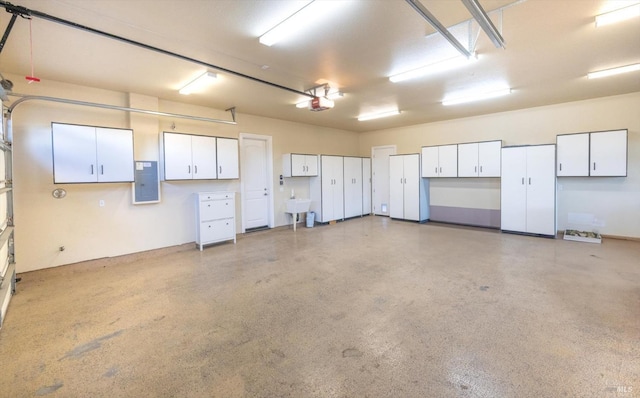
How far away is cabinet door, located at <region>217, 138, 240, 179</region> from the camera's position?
5.89m

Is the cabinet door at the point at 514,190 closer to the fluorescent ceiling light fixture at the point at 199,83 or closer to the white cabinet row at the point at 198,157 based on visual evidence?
the white cabinet row at the point at 198,157

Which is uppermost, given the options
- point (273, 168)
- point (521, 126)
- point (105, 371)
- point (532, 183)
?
point (521, 126)

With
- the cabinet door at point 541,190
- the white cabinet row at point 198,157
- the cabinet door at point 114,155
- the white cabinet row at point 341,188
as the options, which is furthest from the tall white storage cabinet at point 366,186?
the cabinet door at point 114,155

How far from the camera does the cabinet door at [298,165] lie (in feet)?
24.1

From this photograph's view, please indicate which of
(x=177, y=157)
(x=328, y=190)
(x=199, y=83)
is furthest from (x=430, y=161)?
(x=177, y=157)

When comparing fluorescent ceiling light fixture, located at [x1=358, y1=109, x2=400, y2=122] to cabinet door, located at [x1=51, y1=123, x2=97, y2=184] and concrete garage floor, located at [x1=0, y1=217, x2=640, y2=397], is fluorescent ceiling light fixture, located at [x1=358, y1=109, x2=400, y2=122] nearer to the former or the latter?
concrete garage floor, located at [x1=0, y1=217, x2=640, y2=397]

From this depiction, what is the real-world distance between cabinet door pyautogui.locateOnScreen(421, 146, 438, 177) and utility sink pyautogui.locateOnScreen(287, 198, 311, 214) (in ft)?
11.0

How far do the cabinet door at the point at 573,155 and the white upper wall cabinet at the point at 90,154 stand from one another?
8174 mm

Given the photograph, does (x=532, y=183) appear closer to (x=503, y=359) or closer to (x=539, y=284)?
(x=539, y=284)

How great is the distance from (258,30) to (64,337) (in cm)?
347

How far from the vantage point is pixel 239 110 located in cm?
638

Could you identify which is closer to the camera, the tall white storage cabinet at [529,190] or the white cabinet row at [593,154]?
the white cabinet row at [593,154]

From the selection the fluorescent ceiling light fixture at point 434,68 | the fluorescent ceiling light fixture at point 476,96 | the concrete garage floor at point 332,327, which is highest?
the fluorescent ceiling light fixture at point 476,96

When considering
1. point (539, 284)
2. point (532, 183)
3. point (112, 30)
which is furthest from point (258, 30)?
point (532, 183)
